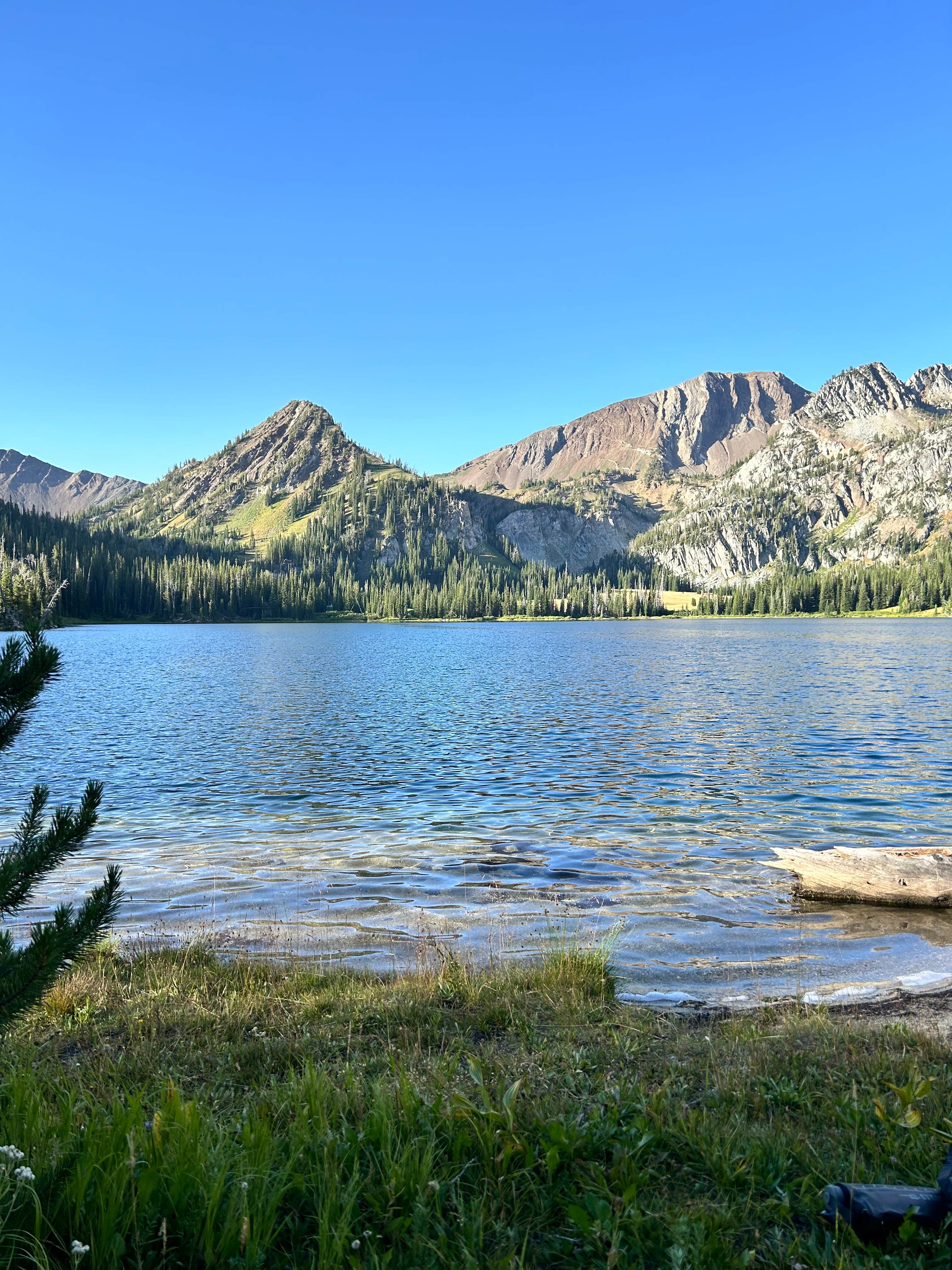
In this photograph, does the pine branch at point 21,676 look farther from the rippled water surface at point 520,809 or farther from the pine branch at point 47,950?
the rippled water surface at point 520,809

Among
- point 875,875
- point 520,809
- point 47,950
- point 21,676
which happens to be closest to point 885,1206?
point 47,950

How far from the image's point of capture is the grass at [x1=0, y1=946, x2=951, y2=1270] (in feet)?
14.2

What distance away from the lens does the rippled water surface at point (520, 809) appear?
14.7 metres

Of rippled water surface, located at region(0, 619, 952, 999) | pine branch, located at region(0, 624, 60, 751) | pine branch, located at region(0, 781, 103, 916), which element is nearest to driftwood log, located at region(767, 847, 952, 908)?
rippled water surface, located at region(0, 619, 952, 999)

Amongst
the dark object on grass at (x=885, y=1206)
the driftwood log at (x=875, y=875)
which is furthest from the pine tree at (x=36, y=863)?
the driftwood log at (x=875, y=875)

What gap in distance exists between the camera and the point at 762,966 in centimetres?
1281

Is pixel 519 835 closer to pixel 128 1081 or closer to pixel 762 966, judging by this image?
pixel 762 966

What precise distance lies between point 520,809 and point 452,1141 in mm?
20946

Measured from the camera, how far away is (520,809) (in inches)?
1030

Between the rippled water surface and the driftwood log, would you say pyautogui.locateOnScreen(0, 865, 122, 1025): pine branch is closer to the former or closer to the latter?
the rippled water surface

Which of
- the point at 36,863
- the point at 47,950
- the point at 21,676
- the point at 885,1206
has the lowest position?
the point at 885,1206

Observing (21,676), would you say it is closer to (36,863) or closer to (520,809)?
(36,863)

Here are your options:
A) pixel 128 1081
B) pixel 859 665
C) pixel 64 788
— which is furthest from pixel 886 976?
pixel 859 665

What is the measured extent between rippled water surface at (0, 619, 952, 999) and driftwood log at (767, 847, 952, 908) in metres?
0.36
